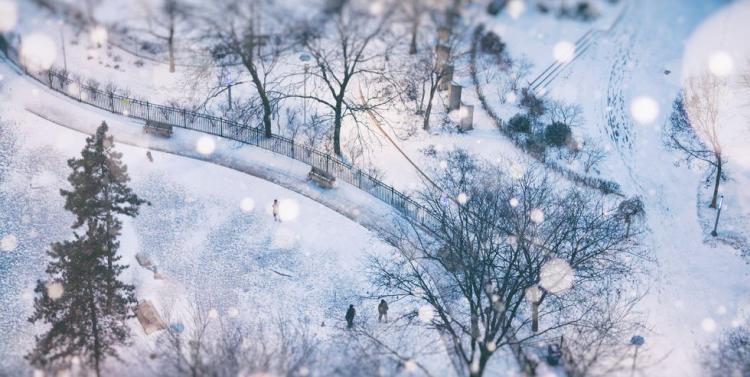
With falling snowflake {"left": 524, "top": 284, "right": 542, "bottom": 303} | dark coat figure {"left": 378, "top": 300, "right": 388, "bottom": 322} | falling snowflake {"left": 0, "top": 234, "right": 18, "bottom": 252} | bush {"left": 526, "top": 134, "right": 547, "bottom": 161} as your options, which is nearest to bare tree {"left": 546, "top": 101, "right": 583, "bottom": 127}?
bush {"left": 526, "top": 134, "right": 547, "bottom": 161}

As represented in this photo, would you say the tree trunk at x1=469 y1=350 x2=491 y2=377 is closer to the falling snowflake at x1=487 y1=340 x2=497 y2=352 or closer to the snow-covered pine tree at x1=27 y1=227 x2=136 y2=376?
the falling snowflake at x1=487 y1=340 x2=497 y2=352

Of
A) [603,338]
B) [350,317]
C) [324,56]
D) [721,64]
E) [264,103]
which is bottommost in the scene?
[603,338]

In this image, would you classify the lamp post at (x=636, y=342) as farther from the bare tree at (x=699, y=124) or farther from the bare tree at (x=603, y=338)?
the bare tree at (x=699, y=124)

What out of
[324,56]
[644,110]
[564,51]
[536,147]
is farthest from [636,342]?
[564,51]

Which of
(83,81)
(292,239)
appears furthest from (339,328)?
(83,81)

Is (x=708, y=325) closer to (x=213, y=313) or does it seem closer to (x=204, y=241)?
(x=213, y=313)

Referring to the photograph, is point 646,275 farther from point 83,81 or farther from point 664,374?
point 83,81
